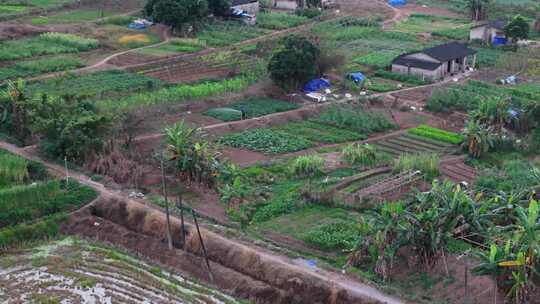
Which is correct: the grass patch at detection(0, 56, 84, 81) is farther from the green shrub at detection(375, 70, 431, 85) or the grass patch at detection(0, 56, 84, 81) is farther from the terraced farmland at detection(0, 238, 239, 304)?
the terraced farmland at detection(0, 238, 239, 304)

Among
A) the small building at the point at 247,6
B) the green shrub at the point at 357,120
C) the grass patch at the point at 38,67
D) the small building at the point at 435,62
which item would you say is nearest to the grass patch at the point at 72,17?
the small building at the point at 247,6

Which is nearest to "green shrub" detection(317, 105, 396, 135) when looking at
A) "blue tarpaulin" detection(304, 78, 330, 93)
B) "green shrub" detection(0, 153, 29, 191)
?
"blue tarpaulin" detection(304, 78, 330, 93)

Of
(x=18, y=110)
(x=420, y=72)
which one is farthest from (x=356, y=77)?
(x=18, y=110)

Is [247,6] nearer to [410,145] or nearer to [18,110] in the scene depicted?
[410,145]

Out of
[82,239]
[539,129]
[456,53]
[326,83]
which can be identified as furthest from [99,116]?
[456,53]

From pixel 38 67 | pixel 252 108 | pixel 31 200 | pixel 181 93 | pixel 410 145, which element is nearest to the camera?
pixel 31 200
